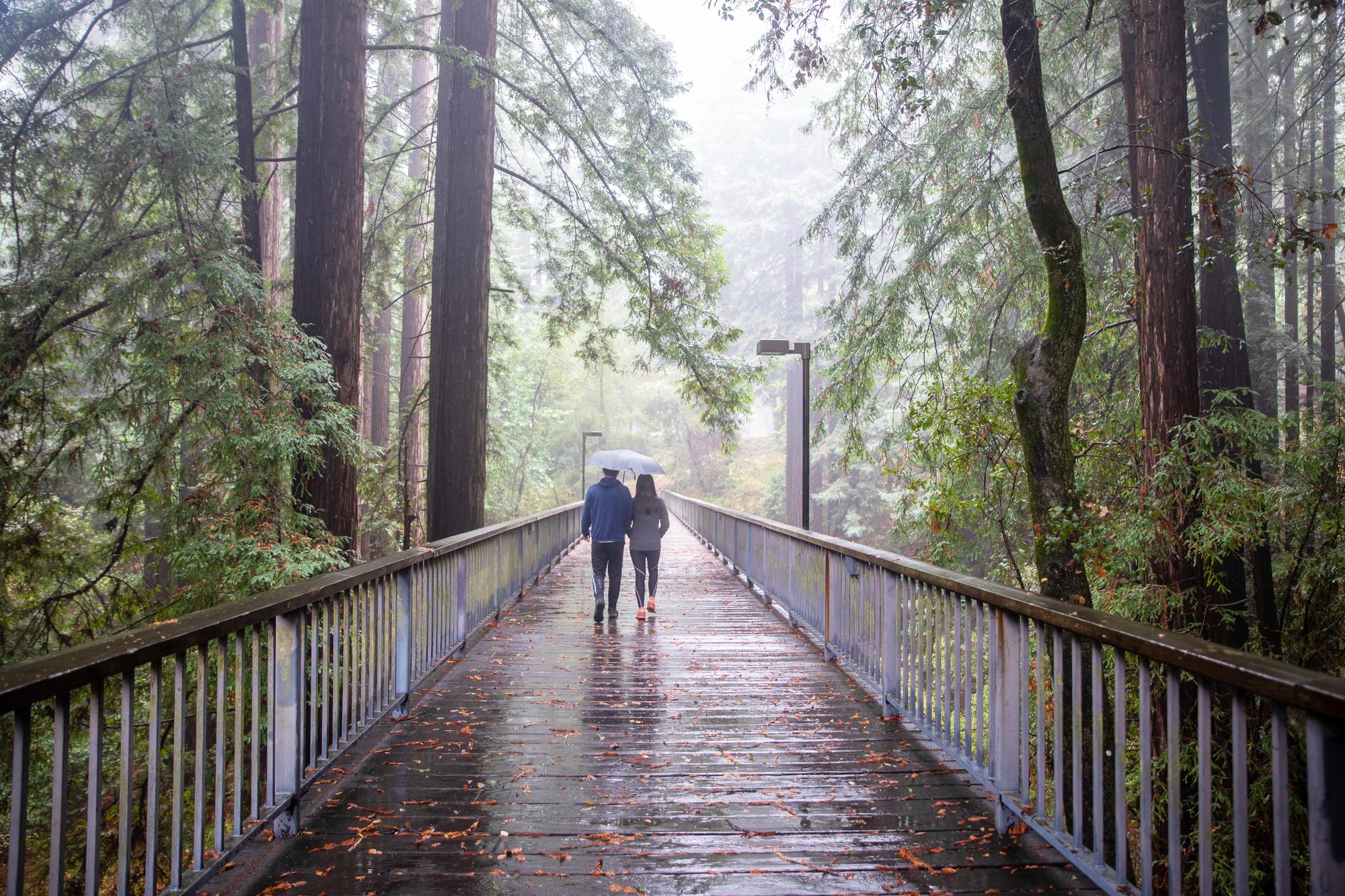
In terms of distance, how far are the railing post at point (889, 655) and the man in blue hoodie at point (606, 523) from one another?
3.50 metres

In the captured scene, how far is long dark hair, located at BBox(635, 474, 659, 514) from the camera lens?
27.1ft

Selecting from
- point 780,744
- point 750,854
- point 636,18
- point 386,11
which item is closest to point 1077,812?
point 750,854

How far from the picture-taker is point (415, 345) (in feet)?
47.4

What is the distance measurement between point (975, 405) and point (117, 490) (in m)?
6.77

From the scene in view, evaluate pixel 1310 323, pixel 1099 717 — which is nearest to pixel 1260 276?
pixel 1310 323

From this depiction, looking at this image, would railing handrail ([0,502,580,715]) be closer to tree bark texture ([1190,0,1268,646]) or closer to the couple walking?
the couple walking

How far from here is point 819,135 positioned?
3972 cm

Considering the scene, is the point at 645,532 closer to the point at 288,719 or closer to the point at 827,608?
the point at 827,608

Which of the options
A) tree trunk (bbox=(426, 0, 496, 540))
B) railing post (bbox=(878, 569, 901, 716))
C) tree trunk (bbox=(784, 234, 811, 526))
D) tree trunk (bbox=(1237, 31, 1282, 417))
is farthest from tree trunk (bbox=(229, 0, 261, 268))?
tree trunk (bbox=(1237, 31, 1282, 417))

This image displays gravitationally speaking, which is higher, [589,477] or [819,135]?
[819,135]

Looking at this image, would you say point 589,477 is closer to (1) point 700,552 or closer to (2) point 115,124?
(1) point 700,552

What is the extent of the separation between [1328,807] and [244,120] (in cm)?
824

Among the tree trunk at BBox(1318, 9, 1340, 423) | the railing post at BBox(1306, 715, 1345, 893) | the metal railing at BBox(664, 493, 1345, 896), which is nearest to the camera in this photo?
the railing post at BBox(1306, 715, 1345, 893)

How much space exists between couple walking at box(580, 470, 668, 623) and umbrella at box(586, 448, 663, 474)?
94mm
